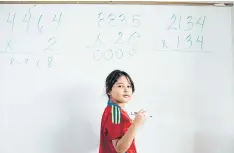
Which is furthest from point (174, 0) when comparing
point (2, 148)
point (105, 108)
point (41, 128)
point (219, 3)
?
point (2, 148)

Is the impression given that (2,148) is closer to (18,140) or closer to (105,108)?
(18,140)

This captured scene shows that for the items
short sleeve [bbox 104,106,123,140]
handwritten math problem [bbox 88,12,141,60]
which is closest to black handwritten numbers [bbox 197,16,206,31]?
handwritten math problem [bbox 88,12,141,60]

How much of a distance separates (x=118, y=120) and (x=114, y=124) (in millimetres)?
18

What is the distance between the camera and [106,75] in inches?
40.6

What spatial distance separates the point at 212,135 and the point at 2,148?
717mm

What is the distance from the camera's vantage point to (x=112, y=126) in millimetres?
932

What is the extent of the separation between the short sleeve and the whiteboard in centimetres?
7

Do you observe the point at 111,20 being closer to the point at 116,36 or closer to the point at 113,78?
the point at 116,36

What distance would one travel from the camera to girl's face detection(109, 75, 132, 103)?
3.17 feet

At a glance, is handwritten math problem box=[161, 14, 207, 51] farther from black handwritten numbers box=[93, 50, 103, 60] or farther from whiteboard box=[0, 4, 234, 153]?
black handwritten numbers box=[93, 50, 103, 60]

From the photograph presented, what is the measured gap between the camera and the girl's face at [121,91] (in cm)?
96

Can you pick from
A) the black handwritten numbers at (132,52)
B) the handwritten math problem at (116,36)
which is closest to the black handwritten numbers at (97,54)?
the handwritten math problem at (116,36)

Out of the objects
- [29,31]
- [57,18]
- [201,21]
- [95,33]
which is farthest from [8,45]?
[201,21]

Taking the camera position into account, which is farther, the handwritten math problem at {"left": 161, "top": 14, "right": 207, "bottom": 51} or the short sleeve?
the handwritten math problem at {"left": 161, "top": 14, "right": 207, "bottom": 51}
